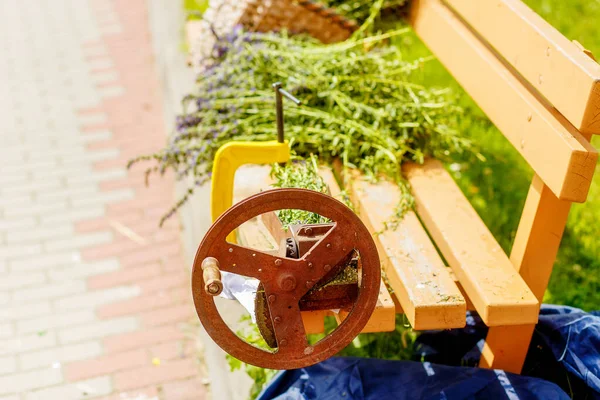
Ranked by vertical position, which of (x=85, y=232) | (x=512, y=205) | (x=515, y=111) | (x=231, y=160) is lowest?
(x=85, y=232)

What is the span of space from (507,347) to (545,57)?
0.95 metres

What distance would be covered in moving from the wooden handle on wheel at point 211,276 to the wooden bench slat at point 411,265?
2.11ft

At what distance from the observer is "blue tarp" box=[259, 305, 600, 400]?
2320mm

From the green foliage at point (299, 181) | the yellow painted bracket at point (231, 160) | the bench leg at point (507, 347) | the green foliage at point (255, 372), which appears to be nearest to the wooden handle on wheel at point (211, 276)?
the green foliage at point (299, 181)

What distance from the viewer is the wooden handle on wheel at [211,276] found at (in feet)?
5.47

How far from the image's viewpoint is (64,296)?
11.1 ft

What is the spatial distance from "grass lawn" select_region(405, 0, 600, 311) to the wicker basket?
0.87 meters

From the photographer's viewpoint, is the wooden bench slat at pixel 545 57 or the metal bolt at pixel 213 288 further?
the wooden bench slat at pixel 545 57

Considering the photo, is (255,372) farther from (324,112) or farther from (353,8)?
(353,8)

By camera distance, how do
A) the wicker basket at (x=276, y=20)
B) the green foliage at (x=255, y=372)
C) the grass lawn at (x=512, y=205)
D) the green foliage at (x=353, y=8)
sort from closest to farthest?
1. the green foliage at (x=255, y=372)
2. the grass lawn at (x=512, y=205)
3. the wicker basket at (x=276, y=20)
4. the green foliage at (x=353, y=8)

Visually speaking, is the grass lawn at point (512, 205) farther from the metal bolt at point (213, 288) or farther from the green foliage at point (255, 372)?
the metal bolt at point (213, 288)

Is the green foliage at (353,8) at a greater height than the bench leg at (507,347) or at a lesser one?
greater

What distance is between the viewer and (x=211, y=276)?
1669 millimetres

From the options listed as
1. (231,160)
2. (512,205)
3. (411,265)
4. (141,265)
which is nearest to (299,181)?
(231,160)
